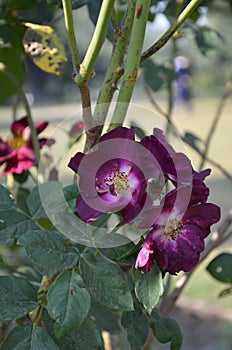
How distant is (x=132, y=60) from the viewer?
585mm

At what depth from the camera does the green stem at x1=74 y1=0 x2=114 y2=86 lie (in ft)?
1.70

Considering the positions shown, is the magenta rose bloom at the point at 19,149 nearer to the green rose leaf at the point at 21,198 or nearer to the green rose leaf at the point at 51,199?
the green rose leaf at the point at 21,198

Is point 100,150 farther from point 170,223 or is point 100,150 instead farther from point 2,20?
point 2,20

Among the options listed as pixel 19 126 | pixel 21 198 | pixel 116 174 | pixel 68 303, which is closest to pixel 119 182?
pixel 116 174

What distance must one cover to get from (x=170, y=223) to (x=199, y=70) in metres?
18.5

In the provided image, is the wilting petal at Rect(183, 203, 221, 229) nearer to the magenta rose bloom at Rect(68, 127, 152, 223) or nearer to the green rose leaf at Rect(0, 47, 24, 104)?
the magenta rose bloom at Rect(68, 127, 152, 223)

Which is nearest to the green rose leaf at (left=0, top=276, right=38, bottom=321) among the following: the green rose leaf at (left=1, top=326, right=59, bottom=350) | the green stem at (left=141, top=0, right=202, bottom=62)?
the green rose leaf at (left=1, top=326, right=59, bottom=350)

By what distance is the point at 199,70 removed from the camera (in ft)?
61.2

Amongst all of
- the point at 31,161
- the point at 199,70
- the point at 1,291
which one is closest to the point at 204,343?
the point at 31,161

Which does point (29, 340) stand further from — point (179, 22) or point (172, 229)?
point (179, 22)

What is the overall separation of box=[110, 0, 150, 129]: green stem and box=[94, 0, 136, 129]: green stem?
27mm

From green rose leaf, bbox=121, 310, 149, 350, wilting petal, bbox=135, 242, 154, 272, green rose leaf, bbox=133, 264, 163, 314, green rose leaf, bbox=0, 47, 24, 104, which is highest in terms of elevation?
wilting petal, bbox=135, 242, 154, 272

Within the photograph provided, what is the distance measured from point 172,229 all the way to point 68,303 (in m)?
0.11

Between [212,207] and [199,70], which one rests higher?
[212,207]
